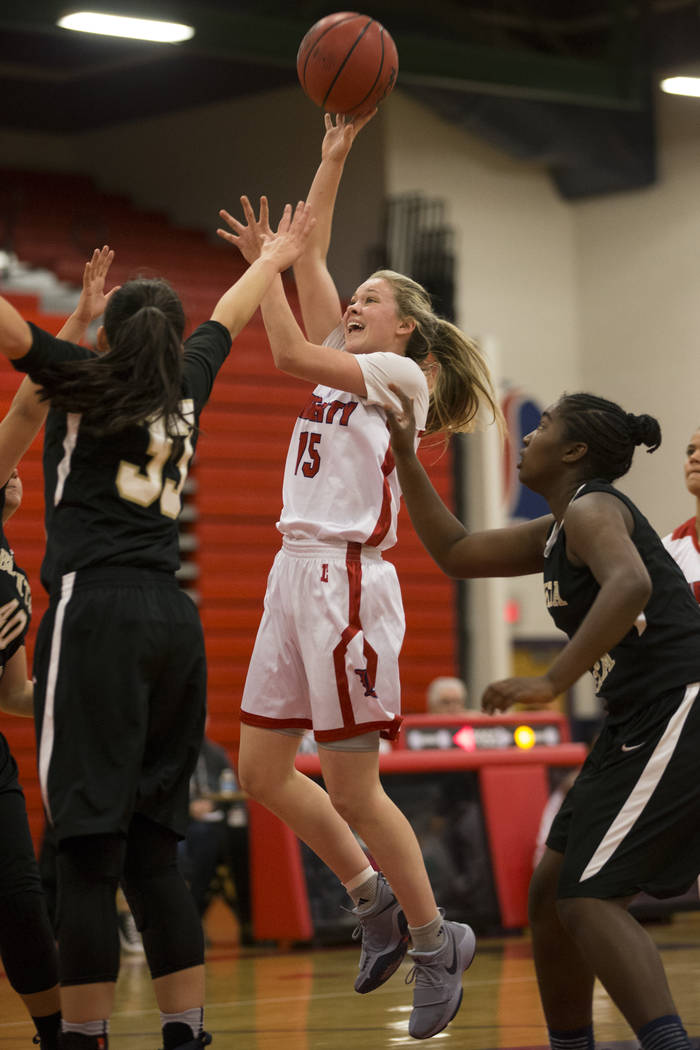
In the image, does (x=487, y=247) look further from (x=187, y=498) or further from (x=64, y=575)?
(x=64, y=575)

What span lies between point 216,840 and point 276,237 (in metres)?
5.72

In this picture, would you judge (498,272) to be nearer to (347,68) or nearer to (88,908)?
(347,68)

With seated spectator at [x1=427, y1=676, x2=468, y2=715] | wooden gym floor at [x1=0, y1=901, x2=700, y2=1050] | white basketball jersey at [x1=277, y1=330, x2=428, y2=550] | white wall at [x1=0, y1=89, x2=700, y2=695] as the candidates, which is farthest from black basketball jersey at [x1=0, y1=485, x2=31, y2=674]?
white wall at [x1=0, y1=89, x2=700, y2=695]

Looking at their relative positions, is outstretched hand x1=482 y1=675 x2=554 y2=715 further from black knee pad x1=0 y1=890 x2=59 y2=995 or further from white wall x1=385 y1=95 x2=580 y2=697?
white wall x1=385 y1=95 x2=580 y2=697

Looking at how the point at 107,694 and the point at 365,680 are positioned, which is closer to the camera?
the point at 107,694

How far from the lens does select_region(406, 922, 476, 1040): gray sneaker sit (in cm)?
419

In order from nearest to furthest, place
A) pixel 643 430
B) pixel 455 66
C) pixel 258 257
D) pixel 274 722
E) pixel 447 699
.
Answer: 1. pixel 643 430
2. pixel 258 257
3. pixel 274 722
4. pixel 447 699
5. pixel 455 66

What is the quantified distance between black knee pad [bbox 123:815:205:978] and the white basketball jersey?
113 centimetres

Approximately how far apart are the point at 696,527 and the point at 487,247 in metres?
9.16

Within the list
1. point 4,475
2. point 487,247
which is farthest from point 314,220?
point 487,247

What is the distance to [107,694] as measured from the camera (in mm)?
3361

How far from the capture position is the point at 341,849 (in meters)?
4.38

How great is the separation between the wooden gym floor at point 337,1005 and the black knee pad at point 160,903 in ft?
4.94

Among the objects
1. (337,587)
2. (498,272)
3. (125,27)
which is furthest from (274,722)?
(498,272)
